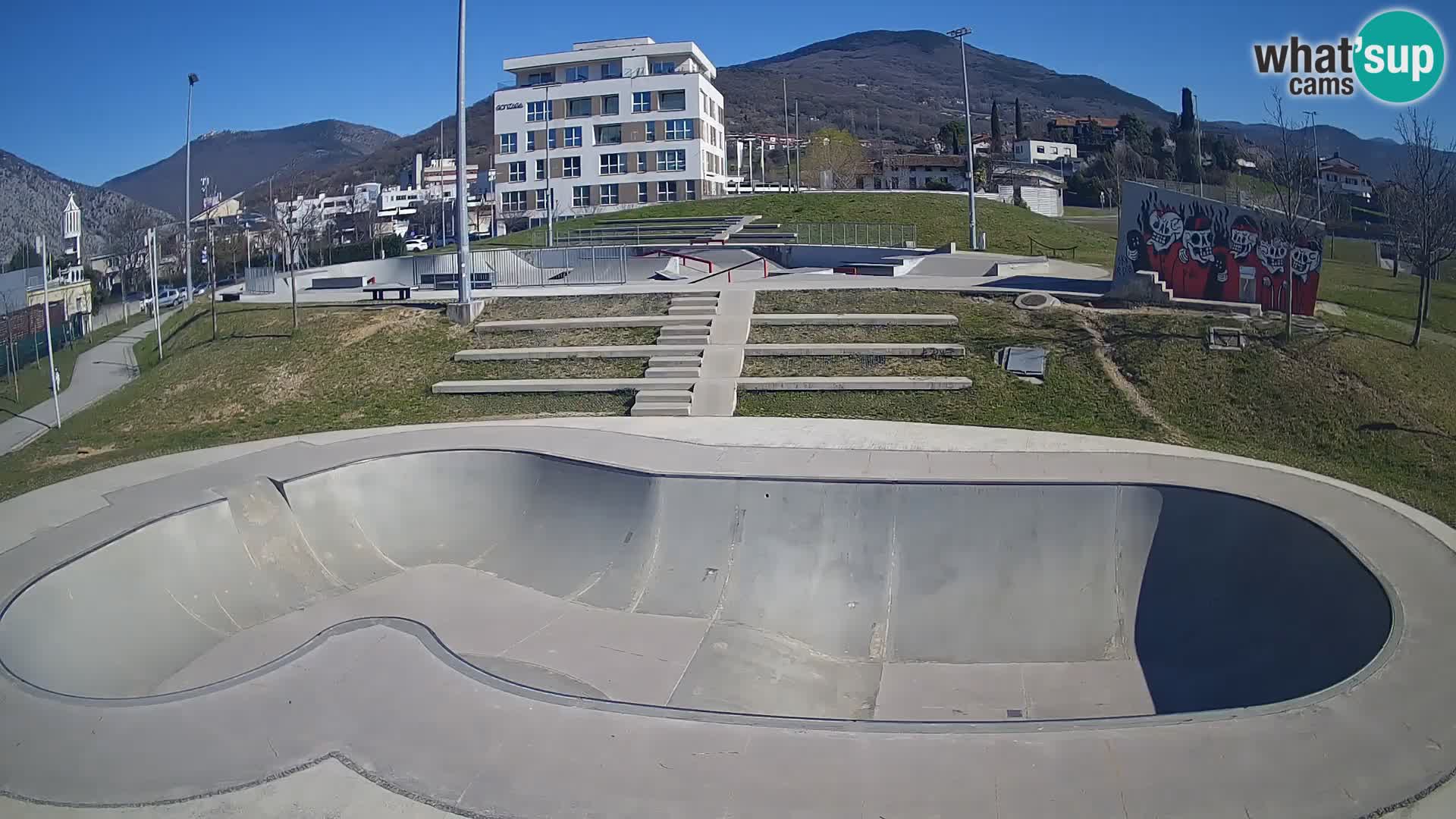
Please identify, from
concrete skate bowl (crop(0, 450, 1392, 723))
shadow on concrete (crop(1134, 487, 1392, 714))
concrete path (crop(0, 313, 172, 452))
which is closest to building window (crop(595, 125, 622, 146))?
concrete path (crop(0, 313, 172, 452))

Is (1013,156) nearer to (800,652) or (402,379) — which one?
(402,379)

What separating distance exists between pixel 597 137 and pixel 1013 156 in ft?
285

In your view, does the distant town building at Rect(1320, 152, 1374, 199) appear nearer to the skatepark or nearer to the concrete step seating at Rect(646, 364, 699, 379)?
the concrete step seating at Rect(646, 364, 699, 379)

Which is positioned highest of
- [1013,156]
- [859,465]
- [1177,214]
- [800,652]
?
[1013,156]

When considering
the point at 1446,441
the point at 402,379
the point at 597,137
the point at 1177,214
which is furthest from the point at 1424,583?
the point at 597,137

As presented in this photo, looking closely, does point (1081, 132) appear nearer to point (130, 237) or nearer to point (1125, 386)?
point (130, 237)

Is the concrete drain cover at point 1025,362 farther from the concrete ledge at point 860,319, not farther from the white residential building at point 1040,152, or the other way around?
the white residential building at point 1040,152

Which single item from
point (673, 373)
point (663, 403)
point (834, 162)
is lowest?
point (663, 403)

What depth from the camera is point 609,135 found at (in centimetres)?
6500

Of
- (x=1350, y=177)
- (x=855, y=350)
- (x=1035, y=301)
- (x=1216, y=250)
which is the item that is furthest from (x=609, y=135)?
(x=1350, y=177)

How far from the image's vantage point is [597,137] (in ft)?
214

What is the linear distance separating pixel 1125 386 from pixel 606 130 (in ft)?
166

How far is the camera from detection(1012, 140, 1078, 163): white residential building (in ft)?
447

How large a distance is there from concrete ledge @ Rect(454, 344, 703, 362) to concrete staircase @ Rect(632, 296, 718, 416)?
21 centimetres
